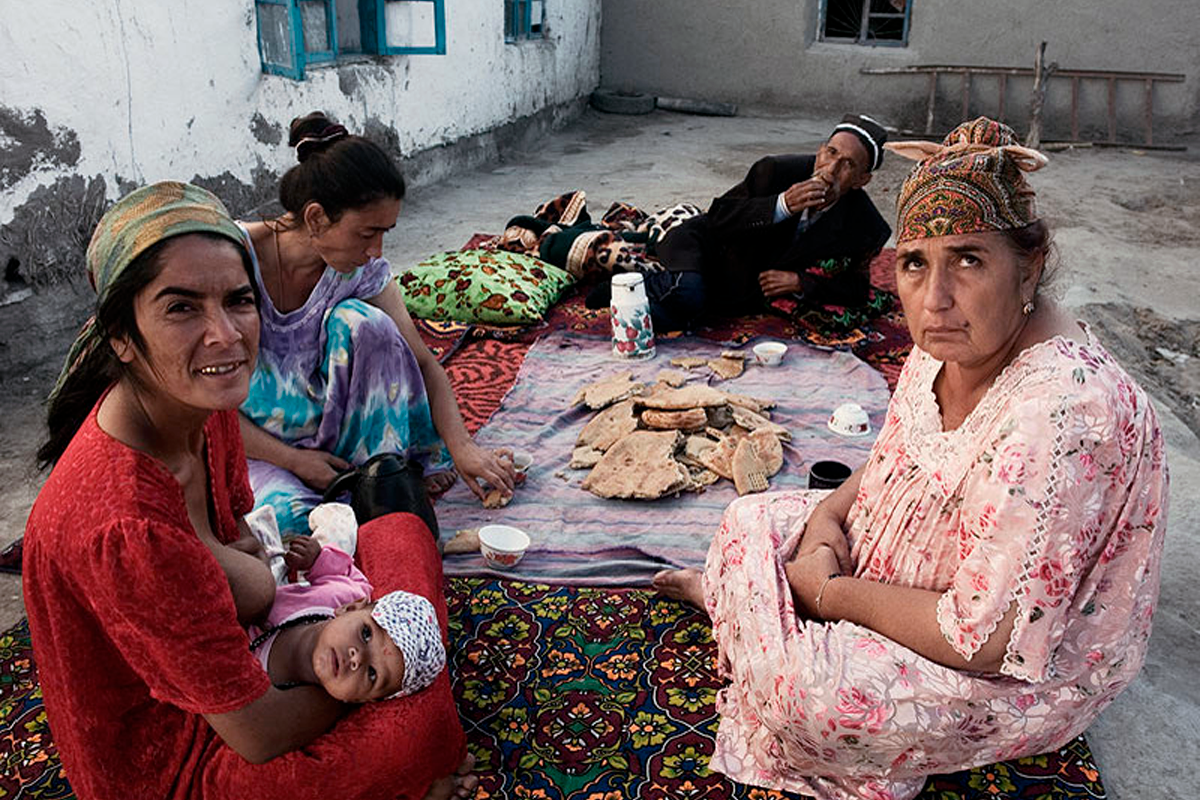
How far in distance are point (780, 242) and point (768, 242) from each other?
0.19 ft

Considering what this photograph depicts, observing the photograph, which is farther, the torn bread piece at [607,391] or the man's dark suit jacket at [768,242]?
the man's dark suit jacket at [768,242]

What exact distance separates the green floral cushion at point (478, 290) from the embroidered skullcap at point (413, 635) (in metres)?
2.78

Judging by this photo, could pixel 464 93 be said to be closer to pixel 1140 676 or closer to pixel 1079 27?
pixel 1079 27

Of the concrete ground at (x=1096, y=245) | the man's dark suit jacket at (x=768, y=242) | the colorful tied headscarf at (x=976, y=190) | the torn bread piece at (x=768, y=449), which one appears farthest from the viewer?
the man's dark suit jacket at (x=768, y=242)

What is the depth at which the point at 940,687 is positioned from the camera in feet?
5.44

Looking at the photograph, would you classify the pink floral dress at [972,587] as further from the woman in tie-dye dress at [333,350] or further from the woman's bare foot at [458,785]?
the woman in tie-dye dress at [333,350]

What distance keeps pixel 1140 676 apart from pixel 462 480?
83.5 inches

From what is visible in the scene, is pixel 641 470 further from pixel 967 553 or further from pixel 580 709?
pixel 967 553

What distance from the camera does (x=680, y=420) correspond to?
3377mm

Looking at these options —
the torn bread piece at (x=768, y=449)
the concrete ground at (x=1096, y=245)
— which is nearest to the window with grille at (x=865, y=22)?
the concrete ground at (x=1096, y=245)

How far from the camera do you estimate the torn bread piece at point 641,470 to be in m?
3.04

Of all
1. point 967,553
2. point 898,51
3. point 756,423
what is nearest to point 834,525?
point 967,553

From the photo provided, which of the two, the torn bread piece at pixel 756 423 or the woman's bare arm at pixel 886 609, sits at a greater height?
the woman's bare arm at pixel 886 609

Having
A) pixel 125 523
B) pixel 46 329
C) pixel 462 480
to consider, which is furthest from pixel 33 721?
pixel 46 329
